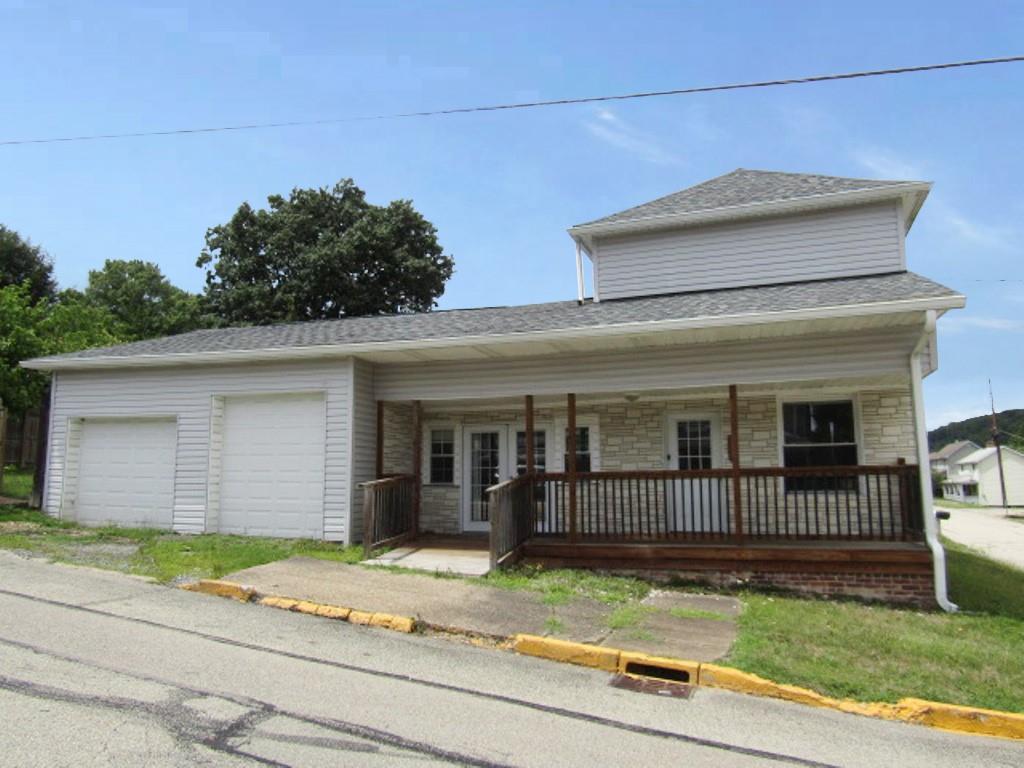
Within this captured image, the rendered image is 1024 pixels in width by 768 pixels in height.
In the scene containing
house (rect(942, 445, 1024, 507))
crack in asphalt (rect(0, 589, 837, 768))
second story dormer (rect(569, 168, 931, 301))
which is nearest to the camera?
crack in asphalt (rect(0, 589, 837, 768))

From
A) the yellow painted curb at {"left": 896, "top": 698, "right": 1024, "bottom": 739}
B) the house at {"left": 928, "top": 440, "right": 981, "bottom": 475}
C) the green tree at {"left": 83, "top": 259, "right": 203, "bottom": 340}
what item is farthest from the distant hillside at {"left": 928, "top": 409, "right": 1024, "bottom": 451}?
the yellow painted curb at {"left": 896, "top": 698, "right": 1024, "bottom": 739}

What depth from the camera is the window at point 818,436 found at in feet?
38.9

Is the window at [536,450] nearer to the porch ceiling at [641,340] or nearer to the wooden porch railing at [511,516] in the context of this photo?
the wooden porch railing at [511,516]

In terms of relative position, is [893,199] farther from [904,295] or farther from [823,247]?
[904,295]

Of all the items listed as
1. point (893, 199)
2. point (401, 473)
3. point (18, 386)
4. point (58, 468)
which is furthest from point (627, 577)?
point (18, 386)

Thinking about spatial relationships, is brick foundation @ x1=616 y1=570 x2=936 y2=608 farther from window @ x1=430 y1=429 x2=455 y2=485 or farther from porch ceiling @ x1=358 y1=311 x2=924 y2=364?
window @ x1=430 y1=429 x2=455 y2=485

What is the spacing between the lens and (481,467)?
13.6m

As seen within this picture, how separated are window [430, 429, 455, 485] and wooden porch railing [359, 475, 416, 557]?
1.85 meters

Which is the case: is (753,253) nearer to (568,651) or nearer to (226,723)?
(568,651)

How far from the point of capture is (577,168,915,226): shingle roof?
12.8 m

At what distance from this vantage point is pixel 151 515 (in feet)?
41.3

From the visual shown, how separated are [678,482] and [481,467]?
3674 mm

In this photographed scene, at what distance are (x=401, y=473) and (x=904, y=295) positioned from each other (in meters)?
8.43

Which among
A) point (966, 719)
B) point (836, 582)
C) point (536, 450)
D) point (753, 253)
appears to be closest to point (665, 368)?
point (836, 582)
